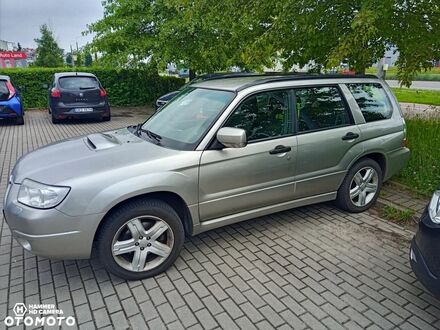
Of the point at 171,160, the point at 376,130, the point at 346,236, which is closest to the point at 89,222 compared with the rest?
the point at 171,160

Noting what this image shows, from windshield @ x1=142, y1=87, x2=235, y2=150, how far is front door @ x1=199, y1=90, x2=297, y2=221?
0.19m

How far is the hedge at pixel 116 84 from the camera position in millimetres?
13117

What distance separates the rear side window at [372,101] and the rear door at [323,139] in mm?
261

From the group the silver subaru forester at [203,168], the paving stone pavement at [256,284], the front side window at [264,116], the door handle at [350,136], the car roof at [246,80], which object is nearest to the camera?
the paving stone pavement at [256,284]

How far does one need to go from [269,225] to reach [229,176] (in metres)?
1.09

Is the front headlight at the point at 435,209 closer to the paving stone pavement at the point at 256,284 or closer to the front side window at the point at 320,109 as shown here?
the paving stone pavement at the point at 256,284

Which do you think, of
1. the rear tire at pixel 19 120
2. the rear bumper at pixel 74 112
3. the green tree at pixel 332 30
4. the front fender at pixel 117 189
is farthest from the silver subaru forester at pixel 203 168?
the rear tire at pixel 19 120

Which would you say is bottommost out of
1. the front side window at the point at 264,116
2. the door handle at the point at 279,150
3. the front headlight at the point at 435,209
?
the front headlight at the point at 435,209

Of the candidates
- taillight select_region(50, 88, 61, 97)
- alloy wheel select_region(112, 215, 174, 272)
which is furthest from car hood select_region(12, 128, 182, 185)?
taillight select_region(50, 88, 61, 97)

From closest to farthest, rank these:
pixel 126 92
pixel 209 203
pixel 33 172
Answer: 1. pixel 33 172
2. pixel 209 203
3. pixel 126 92

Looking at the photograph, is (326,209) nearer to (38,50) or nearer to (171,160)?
(171,160)

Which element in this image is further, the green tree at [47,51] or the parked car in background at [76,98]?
the green tree at [47,51]

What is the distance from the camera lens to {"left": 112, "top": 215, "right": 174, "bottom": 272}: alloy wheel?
2824 mm

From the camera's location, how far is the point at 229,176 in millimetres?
3168
